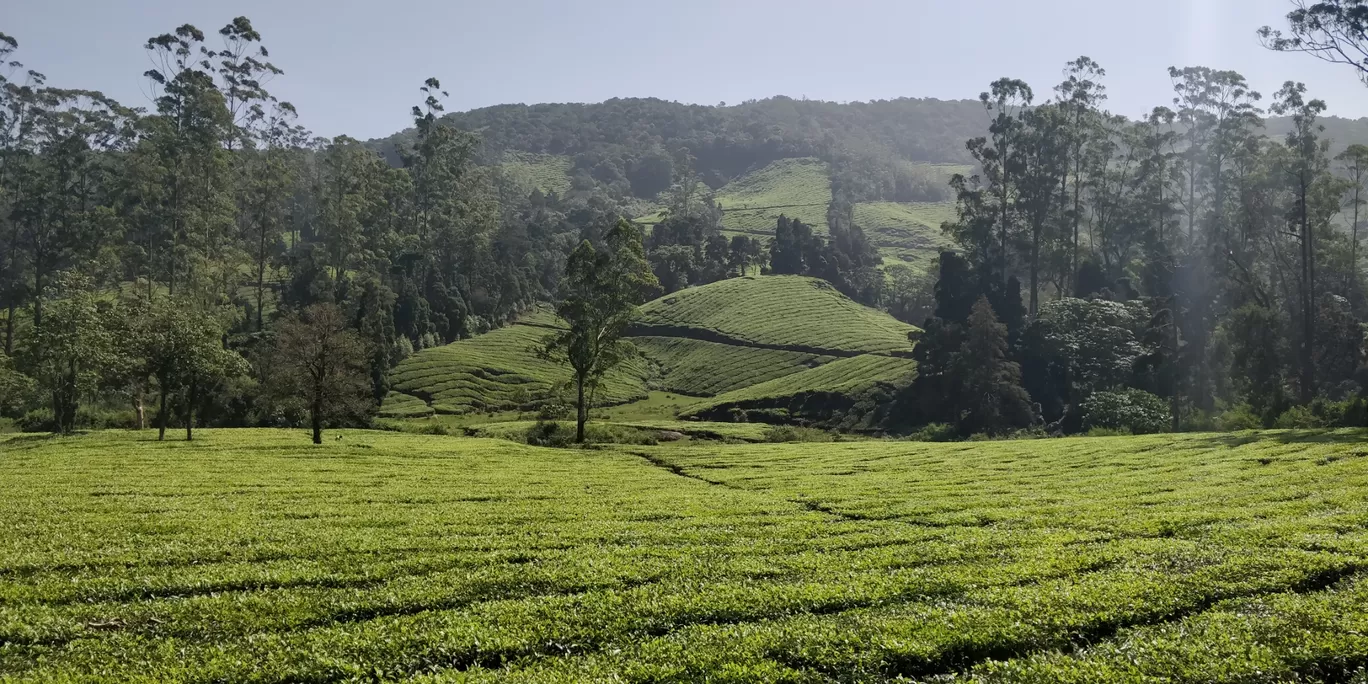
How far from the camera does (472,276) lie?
502ft

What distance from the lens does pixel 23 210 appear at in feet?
372

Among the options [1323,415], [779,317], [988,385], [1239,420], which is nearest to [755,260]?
[779,317]

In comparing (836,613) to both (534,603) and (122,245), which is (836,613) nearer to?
(534,603)

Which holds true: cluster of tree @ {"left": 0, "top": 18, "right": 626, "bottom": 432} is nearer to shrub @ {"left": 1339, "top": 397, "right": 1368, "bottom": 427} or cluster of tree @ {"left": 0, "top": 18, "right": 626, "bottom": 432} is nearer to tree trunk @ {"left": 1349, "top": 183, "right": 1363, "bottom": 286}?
shrub @ {"left": 1339, "top": 397, "right": 1368, "bottom": 427}

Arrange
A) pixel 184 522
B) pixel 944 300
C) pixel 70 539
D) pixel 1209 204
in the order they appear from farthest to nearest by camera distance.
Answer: pixel 1209 204
pixel 944 300
pixel 184 522
pixel 70 539

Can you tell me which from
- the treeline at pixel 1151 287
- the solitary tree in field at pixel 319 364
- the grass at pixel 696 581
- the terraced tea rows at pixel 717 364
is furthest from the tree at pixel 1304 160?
the solitary tree in field at pixel 319 364

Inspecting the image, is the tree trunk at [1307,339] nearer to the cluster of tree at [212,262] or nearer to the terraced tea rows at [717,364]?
the terraced tea rows at [717,364]

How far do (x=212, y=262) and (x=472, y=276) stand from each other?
4903cm

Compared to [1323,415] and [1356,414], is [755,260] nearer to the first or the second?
[1323,415]

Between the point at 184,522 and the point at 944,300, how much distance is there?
3963 inches

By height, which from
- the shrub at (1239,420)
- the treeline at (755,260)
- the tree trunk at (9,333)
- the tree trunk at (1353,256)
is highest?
the treeline at (755,260)

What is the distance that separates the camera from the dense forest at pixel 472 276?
64188 mm

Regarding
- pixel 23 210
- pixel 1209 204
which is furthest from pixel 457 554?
pixel 1209 204

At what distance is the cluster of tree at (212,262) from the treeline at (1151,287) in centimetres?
6324
